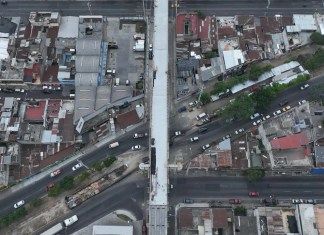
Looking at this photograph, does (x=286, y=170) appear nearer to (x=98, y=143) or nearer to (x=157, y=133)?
(x=157, y=133)

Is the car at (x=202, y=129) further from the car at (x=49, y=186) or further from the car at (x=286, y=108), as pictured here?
the car at (x=49, y=186)

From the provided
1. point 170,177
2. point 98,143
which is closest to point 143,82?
point 98,143

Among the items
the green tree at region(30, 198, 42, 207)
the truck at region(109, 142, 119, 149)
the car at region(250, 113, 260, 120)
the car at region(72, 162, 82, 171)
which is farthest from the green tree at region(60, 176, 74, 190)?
the car at region(250, 113, 260, 120)

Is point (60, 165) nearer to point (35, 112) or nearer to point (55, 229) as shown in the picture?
point (35, 112)

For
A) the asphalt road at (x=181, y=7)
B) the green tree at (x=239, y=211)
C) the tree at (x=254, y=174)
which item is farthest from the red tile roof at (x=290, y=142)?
the asphalt road at (x=181, y=7)

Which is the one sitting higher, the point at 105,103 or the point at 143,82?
the point at 143,82
